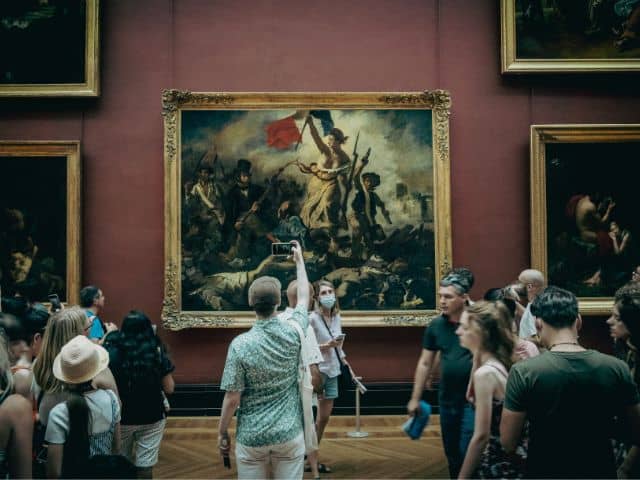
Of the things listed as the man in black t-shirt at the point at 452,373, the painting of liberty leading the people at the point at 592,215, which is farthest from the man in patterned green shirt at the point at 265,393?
the painting of liberty leading the people at the point at 592,215

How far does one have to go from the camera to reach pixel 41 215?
356 inches

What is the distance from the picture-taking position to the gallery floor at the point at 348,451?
6.47m

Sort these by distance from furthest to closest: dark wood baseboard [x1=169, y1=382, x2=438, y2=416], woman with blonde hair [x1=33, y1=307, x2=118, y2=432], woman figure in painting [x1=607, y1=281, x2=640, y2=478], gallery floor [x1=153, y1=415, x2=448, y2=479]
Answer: dark wood baseboard [x1=169, y1=382, x2=438, y2=416] < gallery floor [x1=153, y1=415, x2=448, y2=479] < woman with blonde hair [x1=33, y1=307, x2=118, y2=432] < woman figure in painting [x1=607, y1=281, x2=640, y2=478]

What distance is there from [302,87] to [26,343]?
20.0 ft

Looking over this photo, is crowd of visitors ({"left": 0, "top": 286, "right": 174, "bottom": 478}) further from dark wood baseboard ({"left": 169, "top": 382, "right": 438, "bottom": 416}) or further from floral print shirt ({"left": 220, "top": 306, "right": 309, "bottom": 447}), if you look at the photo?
dark wood baseboard ({"left": 169, "top": 382, "right": 438, "bottom": 416})

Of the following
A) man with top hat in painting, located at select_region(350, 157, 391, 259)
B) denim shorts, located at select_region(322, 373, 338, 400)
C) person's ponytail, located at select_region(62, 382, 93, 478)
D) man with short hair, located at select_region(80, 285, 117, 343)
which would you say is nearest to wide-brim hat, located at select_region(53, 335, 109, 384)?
person's ponytail, located at select_region(62, 382, 93, 478)

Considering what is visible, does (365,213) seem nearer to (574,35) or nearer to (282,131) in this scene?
(282,131)

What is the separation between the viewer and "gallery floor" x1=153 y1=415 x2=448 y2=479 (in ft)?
21.2

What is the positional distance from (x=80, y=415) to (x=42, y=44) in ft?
23.7

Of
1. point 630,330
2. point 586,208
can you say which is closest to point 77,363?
point 630,330

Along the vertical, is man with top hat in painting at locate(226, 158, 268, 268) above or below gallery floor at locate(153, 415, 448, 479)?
above

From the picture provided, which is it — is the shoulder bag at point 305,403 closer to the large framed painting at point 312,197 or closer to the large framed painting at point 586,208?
the large framed painting at point 312,197

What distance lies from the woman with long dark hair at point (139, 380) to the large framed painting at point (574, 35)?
661 cm

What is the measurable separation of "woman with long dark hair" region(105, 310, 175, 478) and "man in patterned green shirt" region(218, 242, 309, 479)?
0.82m
